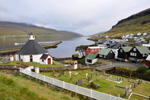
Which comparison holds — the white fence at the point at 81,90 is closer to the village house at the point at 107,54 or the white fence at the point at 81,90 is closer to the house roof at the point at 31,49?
the house roof at the point at 31,49

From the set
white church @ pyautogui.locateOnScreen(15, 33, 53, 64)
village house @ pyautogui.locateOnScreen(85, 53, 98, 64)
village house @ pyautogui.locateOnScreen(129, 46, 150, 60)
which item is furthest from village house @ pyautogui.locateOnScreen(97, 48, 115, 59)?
white church @ pyautogui.locateOnScreen(15, 33, 53, 64)

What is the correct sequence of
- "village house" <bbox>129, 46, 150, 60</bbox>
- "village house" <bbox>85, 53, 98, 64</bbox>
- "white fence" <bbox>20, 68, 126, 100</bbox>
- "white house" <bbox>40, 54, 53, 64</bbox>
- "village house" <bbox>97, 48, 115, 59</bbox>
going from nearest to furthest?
1. "white fence" <bbox>20, 68, 126, 100</bbox>
2. "white house" <bbox>40, 54, 53, 64</bbox>
3. "village house" <bbox>129, 46, 150, 60</bbox>
4. "village house" <bbox>85, 53, 98, 64</bbox>
5. "village house" <bbox>97, 48, 115, 59</bbox>

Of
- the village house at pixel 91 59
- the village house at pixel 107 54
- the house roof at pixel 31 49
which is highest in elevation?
the house roof at pixel 31 49

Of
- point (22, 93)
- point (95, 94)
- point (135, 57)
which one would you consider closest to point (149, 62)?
point (135, 57)

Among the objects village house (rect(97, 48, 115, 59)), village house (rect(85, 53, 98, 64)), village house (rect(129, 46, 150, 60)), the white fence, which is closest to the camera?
the white fence

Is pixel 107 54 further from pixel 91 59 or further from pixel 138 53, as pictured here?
pixel 138 53

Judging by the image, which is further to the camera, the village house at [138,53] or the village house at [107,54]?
the village house at [107,54]

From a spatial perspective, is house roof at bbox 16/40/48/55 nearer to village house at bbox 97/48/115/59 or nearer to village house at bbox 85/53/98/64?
village house at bbox 85/53/98/64

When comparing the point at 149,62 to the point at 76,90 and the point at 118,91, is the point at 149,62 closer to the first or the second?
the point at 118,91

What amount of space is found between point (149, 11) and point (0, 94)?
229212mm

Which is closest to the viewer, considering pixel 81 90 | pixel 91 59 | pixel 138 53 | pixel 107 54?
pixel 81 90

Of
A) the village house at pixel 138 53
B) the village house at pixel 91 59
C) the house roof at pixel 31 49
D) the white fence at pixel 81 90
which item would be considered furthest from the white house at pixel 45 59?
the village house at pixel 138 53

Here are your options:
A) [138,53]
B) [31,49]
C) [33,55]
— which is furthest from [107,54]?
[31,49]

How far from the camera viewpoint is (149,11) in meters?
189
